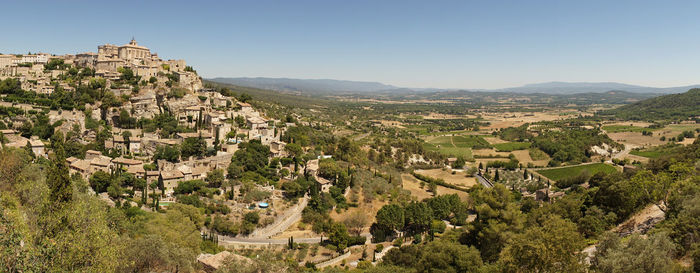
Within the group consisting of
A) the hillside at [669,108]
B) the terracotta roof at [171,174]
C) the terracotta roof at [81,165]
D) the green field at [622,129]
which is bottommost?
the terracotta roof at [171,174]

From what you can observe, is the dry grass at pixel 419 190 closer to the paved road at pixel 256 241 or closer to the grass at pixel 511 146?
the paved road at pixel 256 241

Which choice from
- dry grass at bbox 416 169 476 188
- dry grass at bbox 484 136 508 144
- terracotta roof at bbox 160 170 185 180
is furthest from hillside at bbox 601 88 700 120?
terracotta roof at bbox 160 170 185 180

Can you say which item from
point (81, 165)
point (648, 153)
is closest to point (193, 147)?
point (81, 165)

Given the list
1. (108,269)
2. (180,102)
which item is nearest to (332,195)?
(180,102)

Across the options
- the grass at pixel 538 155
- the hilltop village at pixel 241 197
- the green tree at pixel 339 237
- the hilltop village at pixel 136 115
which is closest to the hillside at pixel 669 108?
the grass at pixel 538 155

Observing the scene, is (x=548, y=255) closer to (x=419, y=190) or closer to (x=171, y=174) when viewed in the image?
(x=171, y=174)

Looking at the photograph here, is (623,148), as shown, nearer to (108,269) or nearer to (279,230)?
(279,230)
